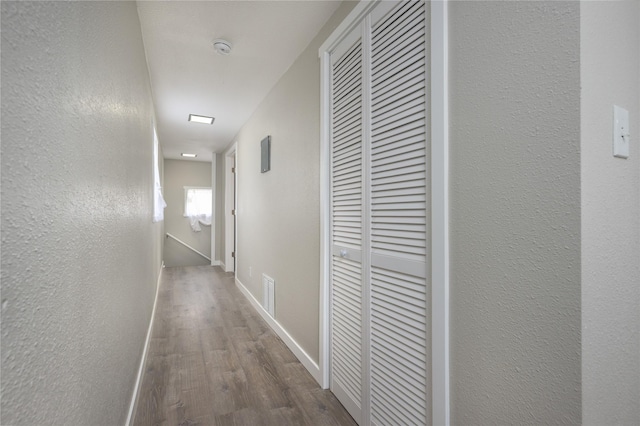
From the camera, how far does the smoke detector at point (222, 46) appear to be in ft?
7.30

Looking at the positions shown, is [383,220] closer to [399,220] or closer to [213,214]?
[399,220]

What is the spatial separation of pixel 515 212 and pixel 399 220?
1.61ft

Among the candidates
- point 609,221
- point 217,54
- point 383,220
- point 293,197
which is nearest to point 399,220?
point 383,220

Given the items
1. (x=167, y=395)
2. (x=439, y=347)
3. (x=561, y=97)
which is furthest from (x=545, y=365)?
(x=167, y=395)

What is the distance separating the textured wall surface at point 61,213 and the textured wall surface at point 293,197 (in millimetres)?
1178

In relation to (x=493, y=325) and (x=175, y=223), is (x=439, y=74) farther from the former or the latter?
(x=175, y=223)

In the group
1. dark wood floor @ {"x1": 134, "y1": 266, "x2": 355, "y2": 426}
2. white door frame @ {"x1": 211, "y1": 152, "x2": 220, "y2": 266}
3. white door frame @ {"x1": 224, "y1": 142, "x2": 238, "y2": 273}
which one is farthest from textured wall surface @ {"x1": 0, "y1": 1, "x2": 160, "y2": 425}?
white door frame @ {"x1": 211, "y1": 152, "x2": 220, "y2": 266}

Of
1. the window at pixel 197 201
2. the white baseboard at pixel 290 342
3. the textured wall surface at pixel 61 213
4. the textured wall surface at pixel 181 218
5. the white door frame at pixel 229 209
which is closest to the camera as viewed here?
the textured wall surface at pixel 61 213

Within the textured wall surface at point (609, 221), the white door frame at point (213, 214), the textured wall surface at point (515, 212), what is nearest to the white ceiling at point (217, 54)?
the textured wall surface at point (515, 212)

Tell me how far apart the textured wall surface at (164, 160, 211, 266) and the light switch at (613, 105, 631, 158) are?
7255mm

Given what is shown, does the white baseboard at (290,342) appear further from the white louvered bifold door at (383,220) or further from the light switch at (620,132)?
the light switch at (620,132)

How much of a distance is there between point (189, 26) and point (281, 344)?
2.48 meters

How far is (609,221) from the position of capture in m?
0.81

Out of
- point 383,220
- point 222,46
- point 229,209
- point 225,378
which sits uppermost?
point 222,46
